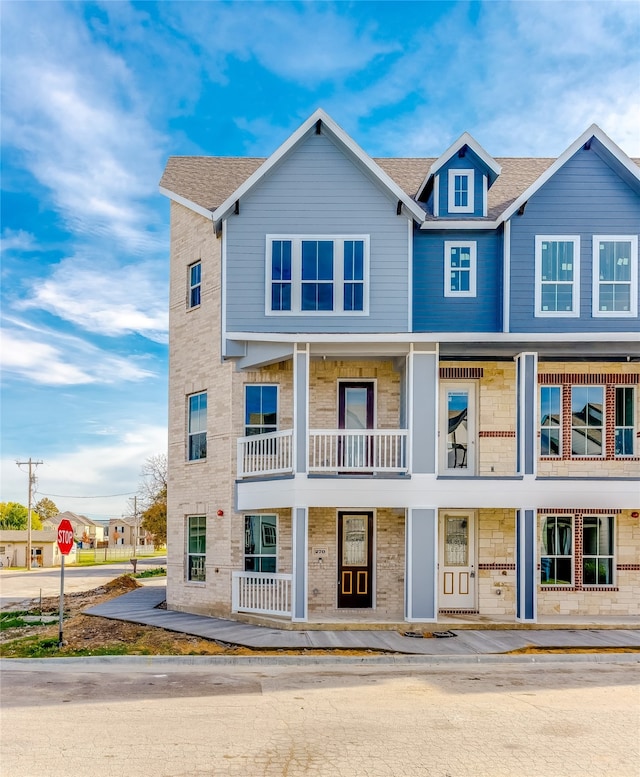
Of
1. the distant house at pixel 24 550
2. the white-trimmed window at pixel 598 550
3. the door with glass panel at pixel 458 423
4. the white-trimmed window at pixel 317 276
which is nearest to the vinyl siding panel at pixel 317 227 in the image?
the white-trimmed window at pixel 317 276

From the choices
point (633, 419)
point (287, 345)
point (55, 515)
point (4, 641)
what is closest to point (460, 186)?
point (287, 345)

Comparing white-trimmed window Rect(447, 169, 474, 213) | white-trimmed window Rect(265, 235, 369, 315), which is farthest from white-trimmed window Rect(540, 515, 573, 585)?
white-trimmed window Rect(447, 169, 474, 213)

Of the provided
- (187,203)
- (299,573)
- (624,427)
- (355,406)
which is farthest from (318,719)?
(187,203)

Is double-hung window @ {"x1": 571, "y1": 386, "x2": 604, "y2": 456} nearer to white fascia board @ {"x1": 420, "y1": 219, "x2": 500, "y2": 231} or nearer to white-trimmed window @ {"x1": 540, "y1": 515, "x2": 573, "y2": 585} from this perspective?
white-trimmed window @ {"x1": 540, "y1": 515, "x2": 573, "y2": 585}

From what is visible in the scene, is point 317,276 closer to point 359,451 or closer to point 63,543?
point 359,451

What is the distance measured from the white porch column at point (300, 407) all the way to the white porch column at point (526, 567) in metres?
5.06

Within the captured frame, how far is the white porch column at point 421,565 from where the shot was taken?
14586mm

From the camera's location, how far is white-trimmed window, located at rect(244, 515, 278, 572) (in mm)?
16375

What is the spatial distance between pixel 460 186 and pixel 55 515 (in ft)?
408

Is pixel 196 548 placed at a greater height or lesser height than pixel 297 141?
lesser

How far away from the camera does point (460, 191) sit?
17094 millimetres

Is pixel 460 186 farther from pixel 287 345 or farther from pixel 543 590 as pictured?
pixel 543 590

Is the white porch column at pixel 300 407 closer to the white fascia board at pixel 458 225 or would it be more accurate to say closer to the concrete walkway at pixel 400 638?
the concrete walkway at pixel 400 638

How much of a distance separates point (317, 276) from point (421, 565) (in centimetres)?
717
